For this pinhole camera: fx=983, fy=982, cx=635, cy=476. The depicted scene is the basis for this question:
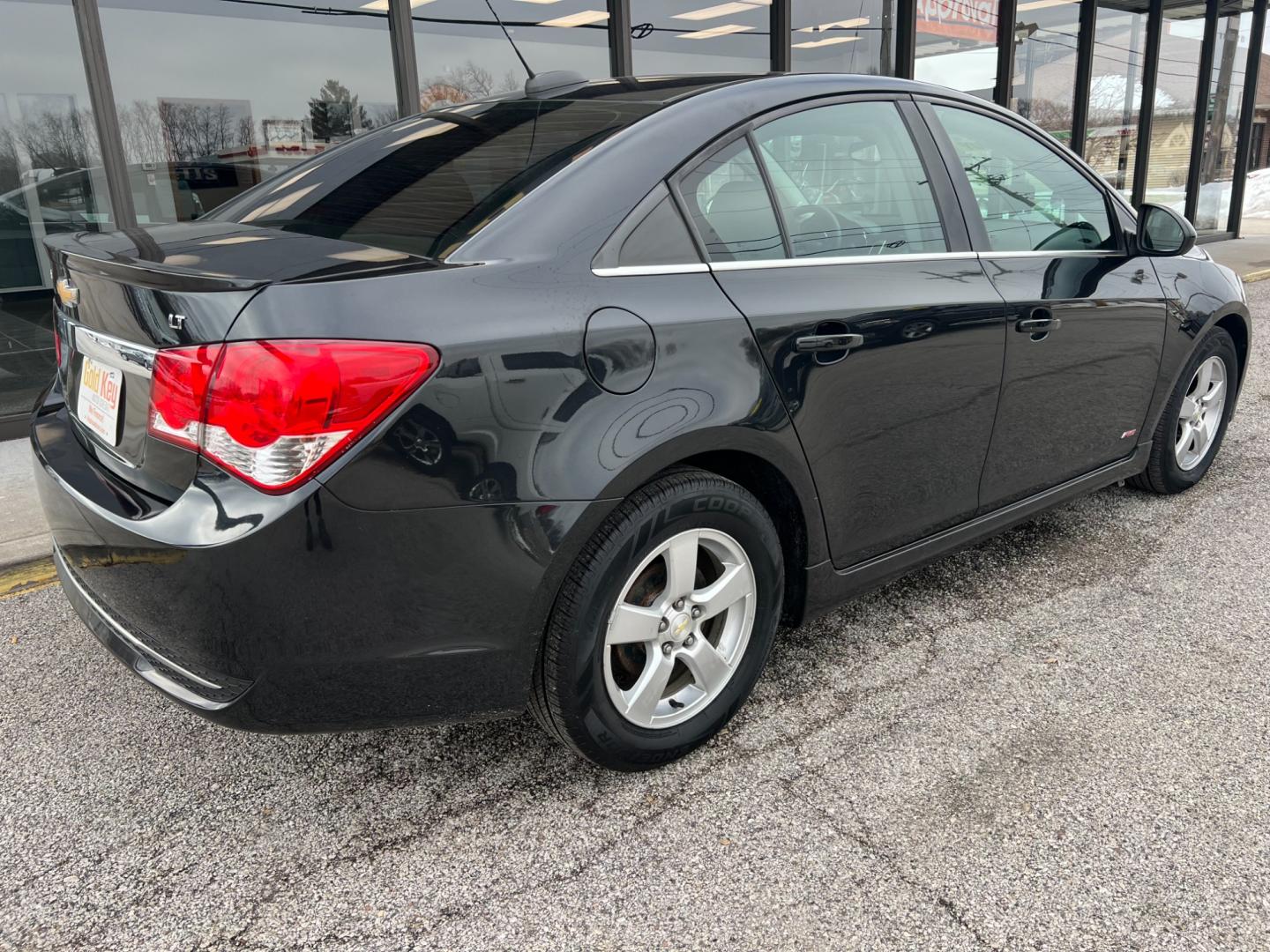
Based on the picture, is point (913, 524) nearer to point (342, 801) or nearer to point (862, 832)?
point (862, 832)

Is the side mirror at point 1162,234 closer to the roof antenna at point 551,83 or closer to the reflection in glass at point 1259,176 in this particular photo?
the roof antenna at point 551,83

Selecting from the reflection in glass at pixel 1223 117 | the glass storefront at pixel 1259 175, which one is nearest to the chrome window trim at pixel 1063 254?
the reflection in glass at pixel 1223 117

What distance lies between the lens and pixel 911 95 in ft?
9.12

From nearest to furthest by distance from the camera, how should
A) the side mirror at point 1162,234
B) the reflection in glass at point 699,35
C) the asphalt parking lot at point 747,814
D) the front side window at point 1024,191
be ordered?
the asphalt parking lot at point 747,814, the front side window at point 1024,191, the side mirror at point 1162,234, the reflection in glass at point 699,35

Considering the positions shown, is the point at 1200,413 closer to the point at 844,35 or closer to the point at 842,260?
the point at 842,260

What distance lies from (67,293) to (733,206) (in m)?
1.51

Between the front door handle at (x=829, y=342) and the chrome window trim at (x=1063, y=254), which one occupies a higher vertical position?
the chrome window trim at (x=1063, y=254)

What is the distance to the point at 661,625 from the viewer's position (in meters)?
2.15

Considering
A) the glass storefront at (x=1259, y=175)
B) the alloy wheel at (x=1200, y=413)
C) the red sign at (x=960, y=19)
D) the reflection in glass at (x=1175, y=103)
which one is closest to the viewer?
the alloy wheel at (x=1200, y=413)

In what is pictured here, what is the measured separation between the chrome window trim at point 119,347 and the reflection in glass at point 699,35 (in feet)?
22.2

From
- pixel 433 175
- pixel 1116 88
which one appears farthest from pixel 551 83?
pixel 1116 88

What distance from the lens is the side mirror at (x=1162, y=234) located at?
3.36 metres

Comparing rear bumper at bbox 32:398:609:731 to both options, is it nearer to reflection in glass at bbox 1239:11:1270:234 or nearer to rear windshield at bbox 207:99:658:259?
rear windshield at bbox 207:99:658:259

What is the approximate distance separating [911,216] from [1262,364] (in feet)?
17.3
